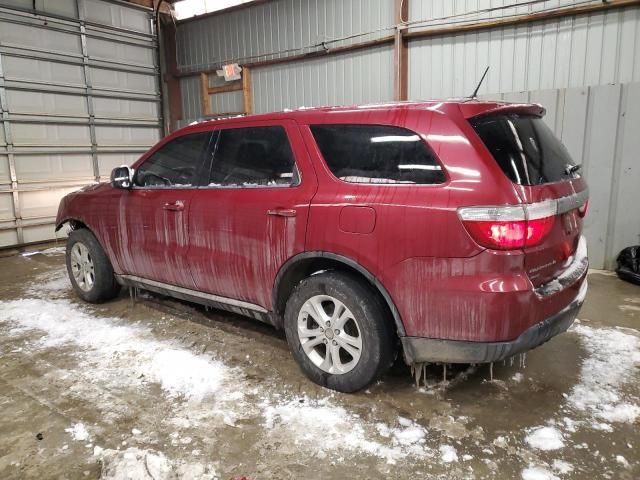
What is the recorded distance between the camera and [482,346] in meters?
2.24

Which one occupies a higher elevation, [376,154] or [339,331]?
[376,154]

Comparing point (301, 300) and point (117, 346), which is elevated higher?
point (301, 300)

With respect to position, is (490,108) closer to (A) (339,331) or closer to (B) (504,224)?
(B) (504,224)

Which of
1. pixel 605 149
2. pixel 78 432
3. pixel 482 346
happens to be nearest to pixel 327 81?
pixel 605 149

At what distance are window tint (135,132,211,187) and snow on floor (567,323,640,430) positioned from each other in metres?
2.86

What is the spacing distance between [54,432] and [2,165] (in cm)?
659

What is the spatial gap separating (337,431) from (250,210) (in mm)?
1391

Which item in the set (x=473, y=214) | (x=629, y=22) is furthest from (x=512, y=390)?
(x=629, y=22)

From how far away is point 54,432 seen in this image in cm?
242

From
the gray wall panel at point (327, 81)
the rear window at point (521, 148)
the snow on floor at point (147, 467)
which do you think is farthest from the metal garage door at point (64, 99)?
the rear window at point (521, 148)

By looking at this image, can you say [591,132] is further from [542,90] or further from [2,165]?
[2,165]

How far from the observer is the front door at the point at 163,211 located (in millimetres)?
3416

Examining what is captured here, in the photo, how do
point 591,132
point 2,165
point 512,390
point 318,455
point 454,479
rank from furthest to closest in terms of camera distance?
1. point 2,165
2. point 591,132
3. point 512,390
4. point 318,455
5. point 454,479

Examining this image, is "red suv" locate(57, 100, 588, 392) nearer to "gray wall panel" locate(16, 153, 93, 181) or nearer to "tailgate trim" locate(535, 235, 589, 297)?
"tailgate trim" locate(535, 235, 589, 297)
